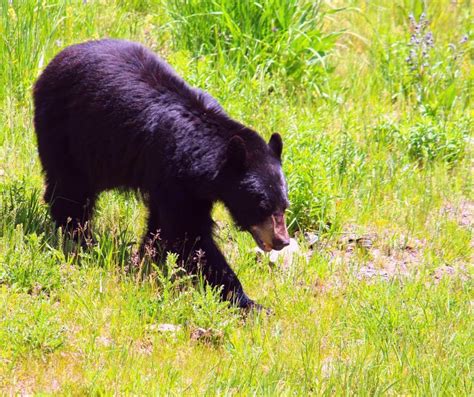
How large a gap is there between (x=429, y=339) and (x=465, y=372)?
1.24ft

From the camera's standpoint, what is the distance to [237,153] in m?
5.43

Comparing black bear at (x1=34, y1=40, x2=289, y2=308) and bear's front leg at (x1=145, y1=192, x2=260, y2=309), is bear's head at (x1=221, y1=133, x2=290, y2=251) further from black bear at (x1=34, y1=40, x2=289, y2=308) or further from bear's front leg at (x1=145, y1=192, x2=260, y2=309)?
bear's front leg at (x1=145, y1=192, x2=260, y2=309)

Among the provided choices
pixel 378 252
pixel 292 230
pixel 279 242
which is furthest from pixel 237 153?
pixel 378 252

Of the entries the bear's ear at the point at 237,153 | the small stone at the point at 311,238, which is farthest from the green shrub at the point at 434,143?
the bear's ear at the point at 237,153

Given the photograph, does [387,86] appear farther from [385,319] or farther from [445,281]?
[385,319]

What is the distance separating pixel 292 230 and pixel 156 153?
1544mm

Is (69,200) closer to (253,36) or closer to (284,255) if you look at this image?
(284,255)

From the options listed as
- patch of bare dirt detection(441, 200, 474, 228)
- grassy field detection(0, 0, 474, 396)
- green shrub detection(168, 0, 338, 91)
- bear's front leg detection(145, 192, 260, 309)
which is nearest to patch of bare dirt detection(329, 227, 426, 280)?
grassy field detection(0, 0, 474, 396)

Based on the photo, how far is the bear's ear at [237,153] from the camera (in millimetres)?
5391

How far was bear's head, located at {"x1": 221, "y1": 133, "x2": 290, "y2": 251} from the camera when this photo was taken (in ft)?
18.0

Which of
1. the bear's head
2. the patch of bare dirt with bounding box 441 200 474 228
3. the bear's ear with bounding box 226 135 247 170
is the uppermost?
the bear's ear with bounding box 226 135 247 170

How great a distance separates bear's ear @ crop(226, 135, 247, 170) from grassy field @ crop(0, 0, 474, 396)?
30.8 inches

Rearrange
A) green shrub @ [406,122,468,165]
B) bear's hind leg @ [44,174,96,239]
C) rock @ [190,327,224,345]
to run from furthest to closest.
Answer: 1. green shrub @ [406,122,468,165]
2. bear's hind leg @ [44,174,96,239]
3. rock @ [190,327,224,345]

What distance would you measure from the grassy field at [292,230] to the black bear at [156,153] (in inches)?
10.9
